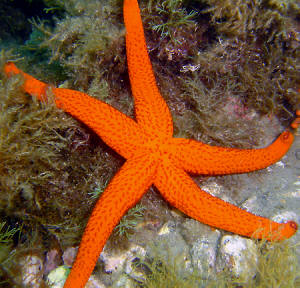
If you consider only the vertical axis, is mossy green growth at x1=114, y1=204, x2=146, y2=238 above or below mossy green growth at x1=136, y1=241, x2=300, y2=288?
above

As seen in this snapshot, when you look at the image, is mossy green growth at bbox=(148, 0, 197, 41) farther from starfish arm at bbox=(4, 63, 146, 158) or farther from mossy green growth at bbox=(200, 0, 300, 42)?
starfish arm at bbox=(4, 63, 146, 158)

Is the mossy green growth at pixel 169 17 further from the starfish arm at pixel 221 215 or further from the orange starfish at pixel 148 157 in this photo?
the starfish arm at pixel 221 215

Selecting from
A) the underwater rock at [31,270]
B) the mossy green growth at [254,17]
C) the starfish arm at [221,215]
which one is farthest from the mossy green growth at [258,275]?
the mossy green growth at [254,17]

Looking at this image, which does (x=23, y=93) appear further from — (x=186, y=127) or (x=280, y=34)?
(x=280, y=34)

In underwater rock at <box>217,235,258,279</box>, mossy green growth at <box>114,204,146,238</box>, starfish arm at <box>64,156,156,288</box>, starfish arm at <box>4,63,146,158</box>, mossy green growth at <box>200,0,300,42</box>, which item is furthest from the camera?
mossy green growth at <box>114,204,146,238</box>

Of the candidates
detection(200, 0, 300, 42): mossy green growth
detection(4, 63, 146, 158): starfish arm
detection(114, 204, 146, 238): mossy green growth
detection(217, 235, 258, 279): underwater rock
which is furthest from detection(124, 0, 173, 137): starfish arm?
detection(217, 235, 258, 279): underwater rock

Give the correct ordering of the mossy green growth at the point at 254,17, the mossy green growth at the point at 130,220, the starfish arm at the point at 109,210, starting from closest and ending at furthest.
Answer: the starfish arm at the point at 109,210 < the mossy green growth at the point at 254,17 < the mossy green growth at the point at 130,220
